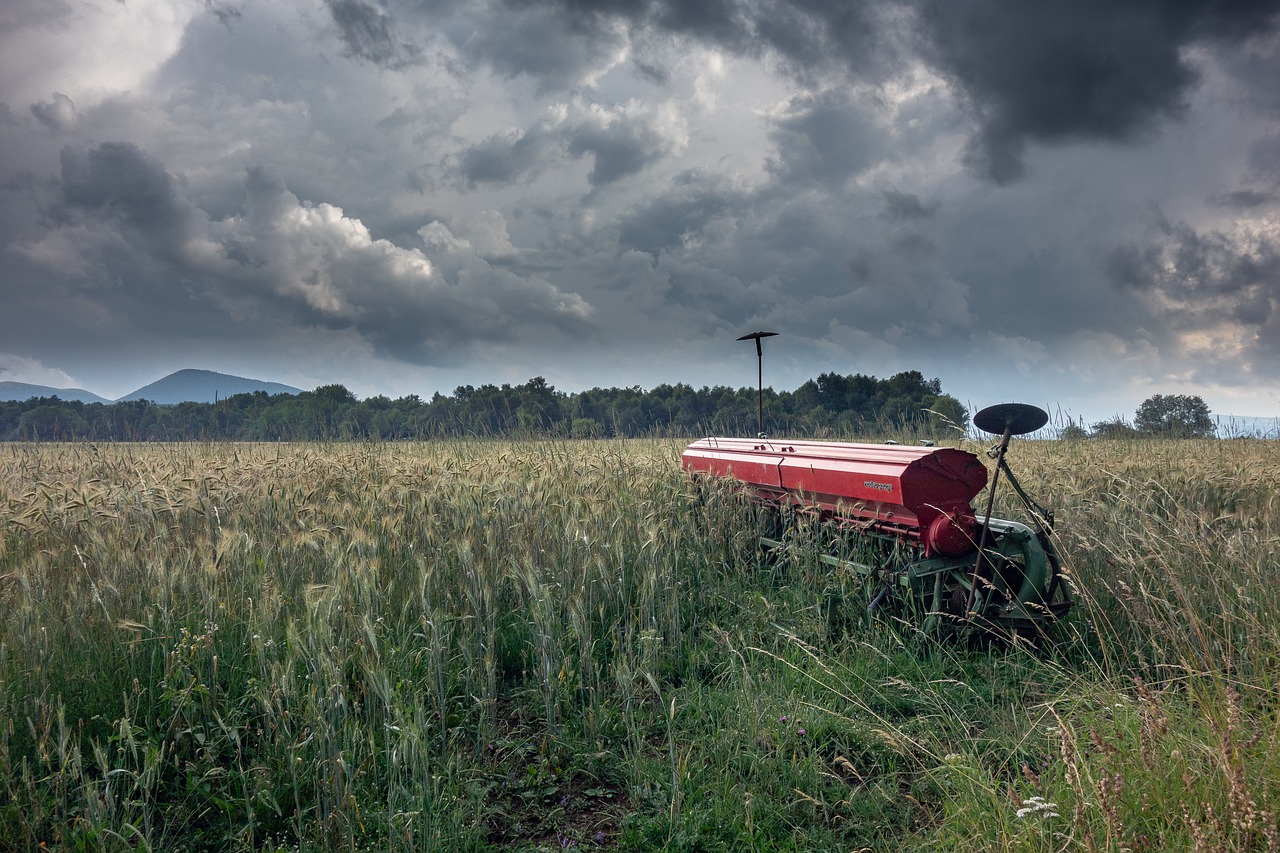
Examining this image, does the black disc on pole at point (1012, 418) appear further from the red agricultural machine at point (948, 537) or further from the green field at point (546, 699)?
the green field at point (546, 699)

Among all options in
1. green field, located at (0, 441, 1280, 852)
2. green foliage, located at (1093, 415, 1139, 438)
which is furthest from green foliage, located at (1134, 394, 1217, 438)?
green field, located at (0, 441, 1280, 852)

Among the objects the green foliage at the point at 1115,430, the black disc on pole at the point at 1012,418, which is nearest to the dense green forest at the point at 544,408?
the green foliage at the point at 1115,430

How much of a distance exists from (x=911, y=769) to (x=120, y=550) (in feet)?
17.7

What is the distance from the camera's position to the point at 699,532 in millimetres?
7777

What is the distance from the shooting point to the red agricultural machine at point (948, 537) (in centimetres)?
532

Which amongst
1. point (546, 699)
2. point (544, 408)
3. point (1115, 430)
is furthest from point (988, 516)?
point (544, 408)

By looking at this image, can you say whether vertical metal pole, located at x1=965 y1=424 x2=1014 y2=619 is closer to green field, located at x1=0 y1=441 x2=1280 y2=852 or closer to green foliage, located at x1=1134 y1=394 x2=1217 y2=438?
green field, located at x1=0 y1=441 x2=1280 y2=852

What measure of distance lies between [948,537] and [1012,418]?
1069mm

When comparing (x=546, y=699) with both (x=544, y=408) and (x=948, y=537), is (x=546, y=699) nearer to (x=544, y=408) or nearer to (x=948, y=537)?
(x=948, y=537)

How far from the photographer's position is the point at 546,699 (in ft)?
14.0

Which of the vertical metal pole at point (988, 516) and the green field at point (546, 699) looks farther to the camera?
the vertical metal pole at point (988, 516)

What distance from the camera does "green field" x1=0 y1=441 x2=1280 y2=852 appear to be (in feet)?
10.3

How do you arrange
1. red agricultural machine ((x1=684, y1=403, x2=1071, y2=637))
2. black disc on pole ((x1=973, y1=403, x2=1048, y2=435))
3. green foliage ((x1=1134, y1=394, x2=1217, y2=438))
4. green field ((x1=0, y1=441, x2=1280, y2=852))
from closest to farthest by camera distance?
1. green field ((x1=0, y1=441, x2=1280, y2=852))
2. black disc on pole ((x1=973, y1=403, x2=1048, y2=435))
3. red agricultural machine ((x1=684, y1=403, x2=1071, y2=637))
4. green foliage ((x1=1134, y1=394, x2=1217, y2=438))

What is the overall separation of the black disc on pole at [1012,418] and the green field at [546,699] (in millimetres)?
918
